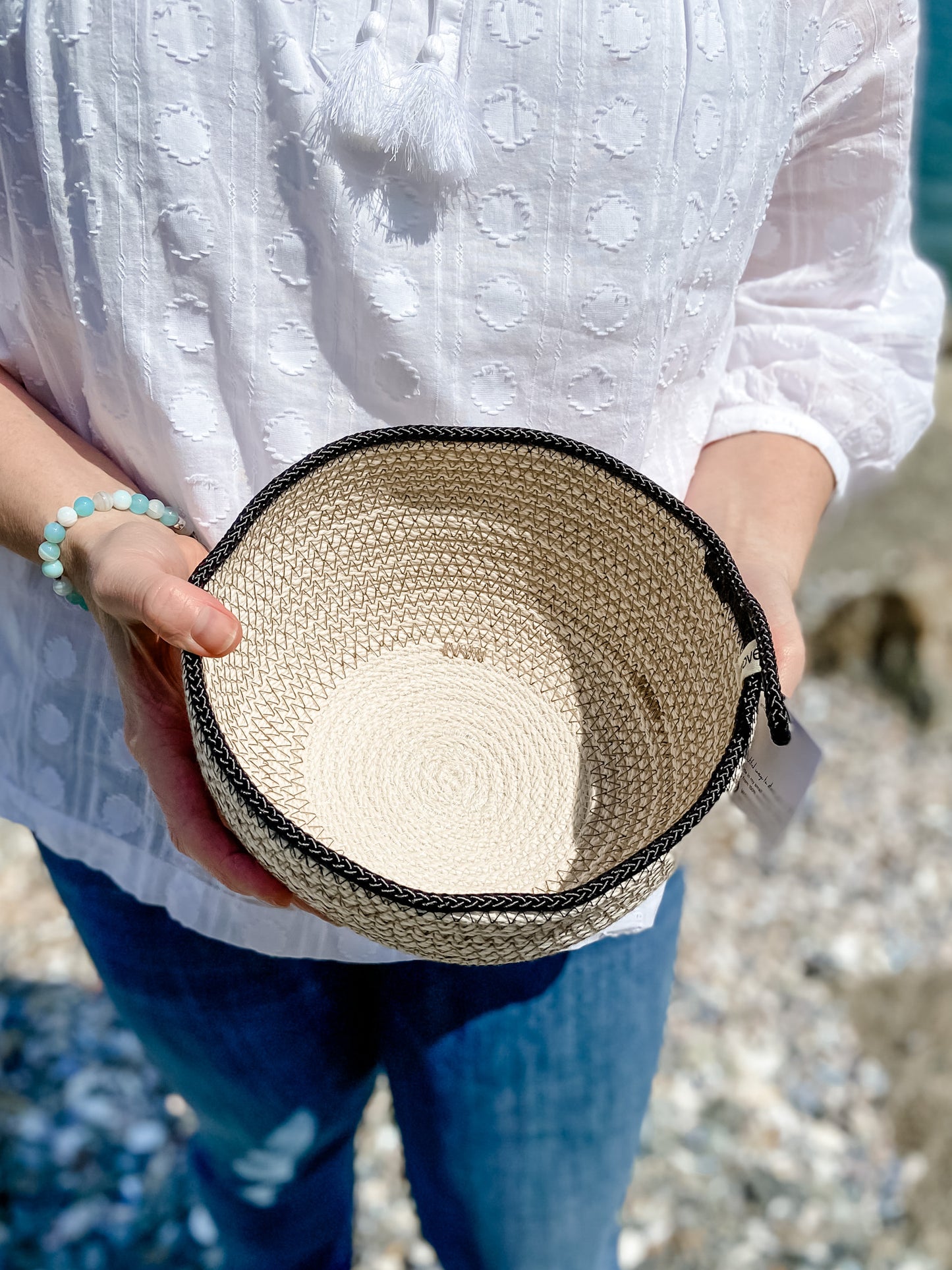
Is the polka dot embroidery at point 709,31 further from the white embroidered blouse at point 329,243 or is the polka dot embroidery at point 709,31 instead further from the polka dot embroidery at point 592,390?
the polka dot embroidery at point 592,390

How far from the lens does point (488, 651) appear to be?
0.94m

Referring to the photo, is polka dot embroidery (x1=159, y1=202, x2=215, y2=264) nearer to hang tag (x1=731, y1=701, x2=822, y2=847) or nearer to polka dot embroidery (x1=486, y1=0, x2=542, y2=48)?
polka dot embroidery (x1=486, y1=0, x2=542, y2=48)

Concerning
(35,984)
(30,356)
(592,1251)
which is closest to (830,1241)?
(592,1251)

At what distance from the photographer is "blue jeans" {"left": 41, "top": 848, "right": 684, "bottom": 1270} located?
83cm

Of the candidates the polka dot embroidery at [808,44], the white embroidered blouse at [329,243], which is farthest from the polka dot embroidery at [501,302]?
the polka dot embroidery at [808,44]

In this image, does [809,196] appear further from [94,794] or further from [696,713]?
Answer: [94,794]

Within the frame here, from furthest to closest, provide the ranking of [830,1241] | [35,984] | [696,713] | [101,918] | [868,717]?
[868,717], [35,984], [830,1241], [101,918], [696,713]

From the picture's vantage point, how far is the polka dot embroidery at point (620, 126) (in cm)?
63

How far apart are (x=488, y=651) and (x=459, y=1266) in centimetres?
50

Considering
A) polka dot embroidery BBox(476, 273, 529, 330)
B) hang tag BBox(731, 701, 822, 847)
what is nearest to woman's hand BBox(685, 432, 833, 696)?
hang tag BBox(731, 701, 822, 847)

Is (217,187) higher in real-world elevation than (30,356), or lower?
higher

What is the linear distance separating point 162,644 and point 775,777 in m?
0.37

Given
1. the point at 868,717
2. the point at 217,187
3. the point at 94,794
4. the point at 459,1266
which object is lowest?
the point at 868,717

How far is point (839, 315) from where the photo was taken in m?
0.87
